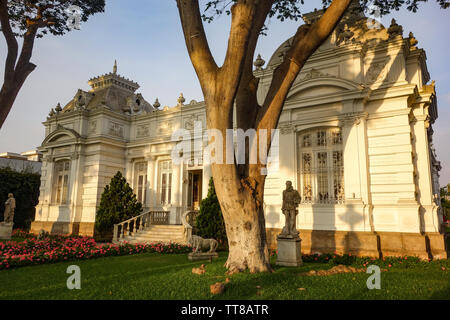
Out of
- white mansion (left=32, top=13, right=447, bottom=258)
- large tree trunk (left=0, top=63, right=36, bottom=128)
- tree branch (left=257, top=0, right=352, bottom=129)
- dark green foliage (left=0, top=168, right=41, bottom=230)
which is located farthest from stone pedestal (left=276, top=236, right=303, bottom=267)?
dark green foliage (left=0, top=168, right=41, bottom=230)

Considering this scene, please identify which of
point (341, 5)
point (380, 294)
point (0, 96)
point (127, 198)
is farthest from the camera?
point (127, 198)

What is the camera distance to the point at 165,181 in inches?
673

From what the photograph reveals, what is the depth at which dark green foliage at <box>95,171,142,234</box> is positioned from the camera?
14.8 m

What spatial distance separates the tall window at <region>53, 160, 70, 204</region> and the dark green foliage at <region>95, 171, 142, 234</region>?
3678 millimetres

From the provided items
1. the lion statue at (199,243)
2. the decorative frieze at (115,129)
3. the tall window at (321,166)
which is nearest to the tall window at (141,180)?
the decorative frieze at (115,129)

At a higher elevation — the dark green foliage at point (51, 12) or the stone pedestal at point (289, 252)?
the dark green foliage at point (51, 12)

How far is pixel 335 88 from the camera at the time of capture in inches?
459

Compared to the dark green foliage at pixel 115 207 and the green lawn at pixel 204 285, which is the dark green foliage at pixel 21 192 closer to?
the dark green foliage at pixel 115 207

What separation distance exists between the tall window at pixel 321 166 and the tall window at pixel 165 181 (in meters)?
7.53

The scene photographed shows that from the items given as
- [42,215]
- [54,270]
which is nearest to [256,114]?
[54,270]

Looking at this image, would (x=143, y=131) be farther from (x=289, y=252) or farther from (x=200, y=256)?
(x=289, y=252)

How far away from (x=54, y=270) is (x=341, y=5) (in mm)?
9041

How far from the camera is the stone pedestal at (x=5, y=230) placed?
53.1ft

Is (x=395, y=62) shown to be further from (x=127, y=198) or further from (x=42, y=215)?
(x=42, y=215)
